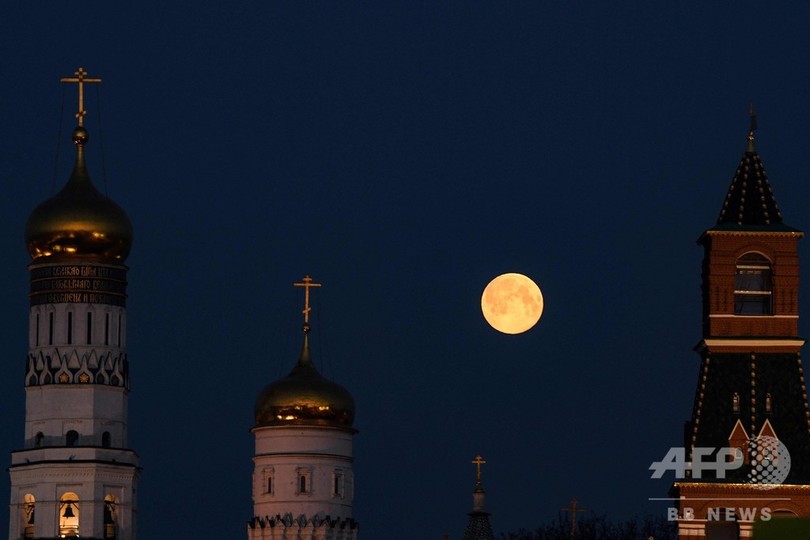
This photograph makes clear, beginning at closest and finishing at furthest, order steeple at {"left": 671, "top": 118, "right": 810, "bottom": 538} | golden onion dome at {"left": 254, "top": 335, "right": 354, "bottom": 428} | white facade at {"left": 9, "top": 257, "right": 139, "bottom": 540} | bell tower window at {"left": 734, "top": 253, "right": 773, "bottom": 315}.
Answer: steeple at {"left": 671, "top": 118, "right": 810, "bottom": 538} → bell tower window at {"left": 734, "top": 253, "right": 773, "bottom": 315} → white facade at {"left": 9, "top": 257, "right": 139, "bottom": 540} → golden onion dome at {"left": 254, "top": 335, "right": 354, "bottom": 428}

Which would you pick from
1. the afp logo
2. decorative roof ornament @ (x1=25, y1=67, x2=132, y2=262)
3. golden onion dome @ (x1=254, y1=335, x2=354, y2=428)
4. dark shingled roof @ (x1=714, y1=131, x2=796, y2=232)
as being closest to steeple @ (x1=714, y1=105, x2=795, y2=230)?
dark shingled roof @ (x1=714, y1=131, x2=796, y2=232)

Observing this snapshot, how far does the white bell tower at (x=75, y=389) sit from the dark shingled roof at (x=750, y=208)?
3225 centimetres

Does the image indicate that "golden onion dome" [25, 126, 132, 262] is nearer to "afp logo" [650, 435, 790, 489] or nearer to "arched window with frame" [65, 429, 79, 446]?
"arched window with frame" [65, 429, 79, 446]

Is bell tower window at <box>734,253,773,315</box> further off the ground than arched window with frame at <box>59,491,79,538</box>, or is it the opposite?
bell tower window at <box>734,253,773,315</box>

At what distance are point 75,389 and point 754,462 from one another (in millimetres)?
34684

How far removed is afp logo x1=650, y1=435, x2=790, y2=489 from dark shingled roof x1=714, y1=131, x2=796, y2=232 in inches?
206


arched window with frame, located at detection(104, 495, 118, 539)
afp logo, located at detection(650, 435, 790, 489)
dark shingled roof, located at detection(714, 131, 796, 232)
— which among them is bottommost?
afp logo, located at detection(650, 435, 790, 489)

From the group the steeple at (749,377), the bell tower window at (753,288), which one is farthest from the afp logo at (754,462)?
the bell tower window at (753,288)

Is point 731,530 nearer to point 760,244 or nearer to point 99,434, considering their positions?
point 760,244

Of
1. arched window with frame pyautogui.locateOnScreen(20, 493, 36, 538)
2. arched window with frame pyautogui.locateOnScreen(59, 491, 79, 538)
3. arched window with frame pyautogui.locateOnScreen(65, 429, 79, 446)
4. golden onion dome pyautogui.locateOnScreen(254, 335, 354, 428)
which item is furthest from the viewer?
golden onion dome pyautogui.locateOnScreen(254, 335, 354, 428)

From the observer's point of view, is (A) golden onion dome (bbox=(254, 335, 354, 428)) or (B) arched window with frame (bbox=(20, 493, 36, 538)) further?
(A) golden onion dome (bbox=(254, 335, 354, 428))

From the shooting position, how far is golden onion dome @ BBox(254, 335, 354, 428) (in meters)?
112

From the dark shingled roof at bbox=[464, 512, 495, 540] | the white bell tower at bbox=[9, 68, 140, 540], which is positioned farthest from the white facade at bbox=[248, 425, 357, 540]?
the white bell tower at bbox=[9, 68, 140, 540]

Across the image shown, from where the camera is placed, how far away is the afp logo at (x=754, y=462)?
70562mm
